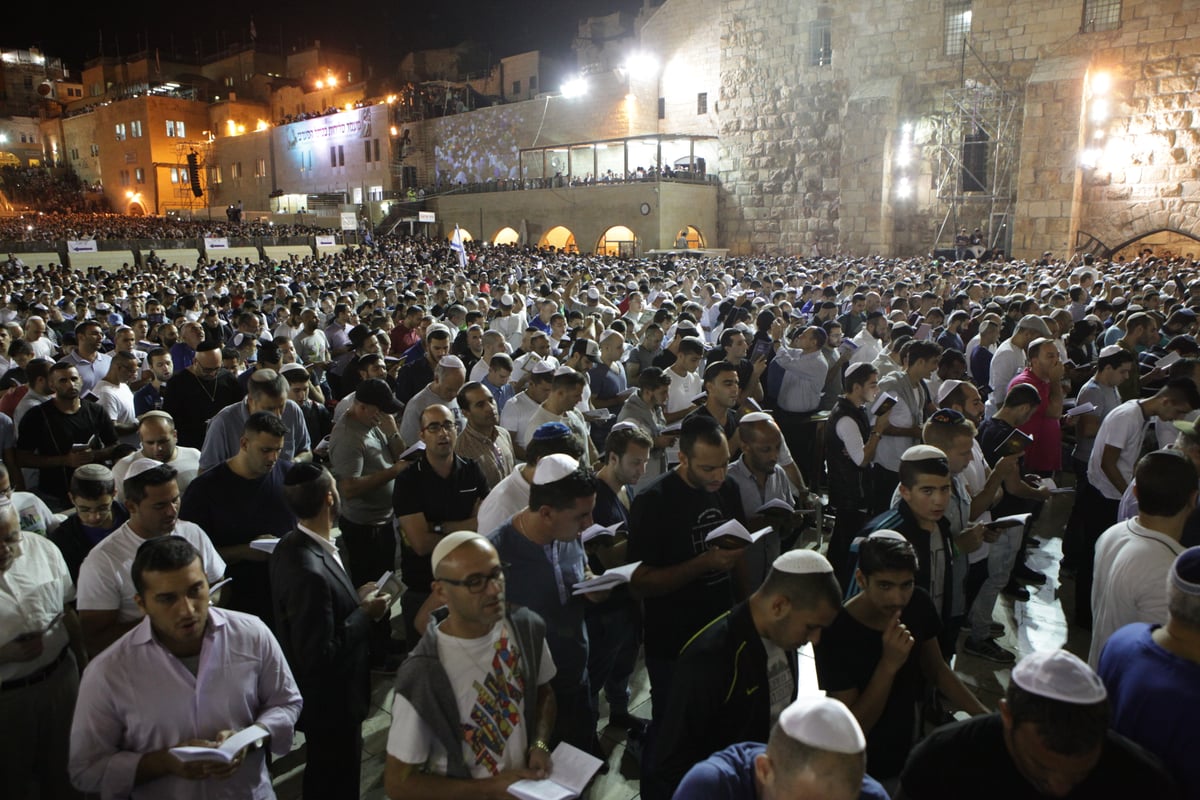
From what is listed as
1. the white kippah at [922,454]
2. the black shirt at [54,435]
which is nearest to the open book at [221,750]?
the white kippah at [922,454]

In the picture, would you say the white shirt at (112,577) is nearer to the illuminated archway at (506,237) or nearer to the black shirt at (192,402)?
the black shirt at (192,402)

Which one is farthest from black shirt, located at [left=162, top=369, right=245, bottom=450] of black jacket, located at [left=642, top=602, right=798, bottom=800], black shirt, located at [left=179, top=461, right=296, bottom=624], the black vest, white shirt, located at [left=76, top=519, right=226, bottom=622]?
black jacket, located at [left=642, top=602, right=798, bottom=800]

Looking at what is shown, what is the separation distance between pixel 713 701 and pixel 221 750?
148 cm

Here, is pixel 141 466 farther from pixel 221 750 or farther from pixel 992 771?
pixel 992 771

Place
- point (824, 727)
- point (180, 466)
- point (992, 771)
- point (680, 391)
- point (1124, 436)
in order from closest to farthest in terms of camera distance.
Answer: point (824, 727) < point (992, 771) < point (180, 466) < point (1124, 436) < point (680, 391)

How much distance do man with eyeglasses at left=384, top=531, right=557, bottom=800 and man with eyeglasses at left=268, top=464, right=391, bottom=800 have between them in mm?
695

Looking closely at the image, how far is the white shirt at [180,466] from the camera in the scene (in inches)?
158

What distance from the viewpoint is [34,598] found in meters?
2.89

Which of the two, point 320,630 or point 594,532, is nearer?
point 320,630

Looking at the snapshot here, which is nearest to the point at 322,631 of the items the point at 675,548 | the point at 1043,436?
the point at 675,548

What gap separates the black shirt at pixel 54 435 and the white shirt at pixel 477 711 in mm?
4232

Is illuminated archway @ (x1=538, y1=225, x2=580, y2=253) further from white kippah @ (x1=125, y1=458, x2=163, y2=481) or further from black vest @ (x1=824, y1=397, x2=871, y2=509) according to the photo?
white kippah @ (x1=125, y1=458, x2=163, y2=481)

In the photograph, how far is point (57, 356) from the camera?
791cm

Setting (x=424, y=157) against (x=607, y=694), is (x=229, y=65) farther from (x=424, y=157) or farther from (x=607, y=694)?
(x=607, y=694)
